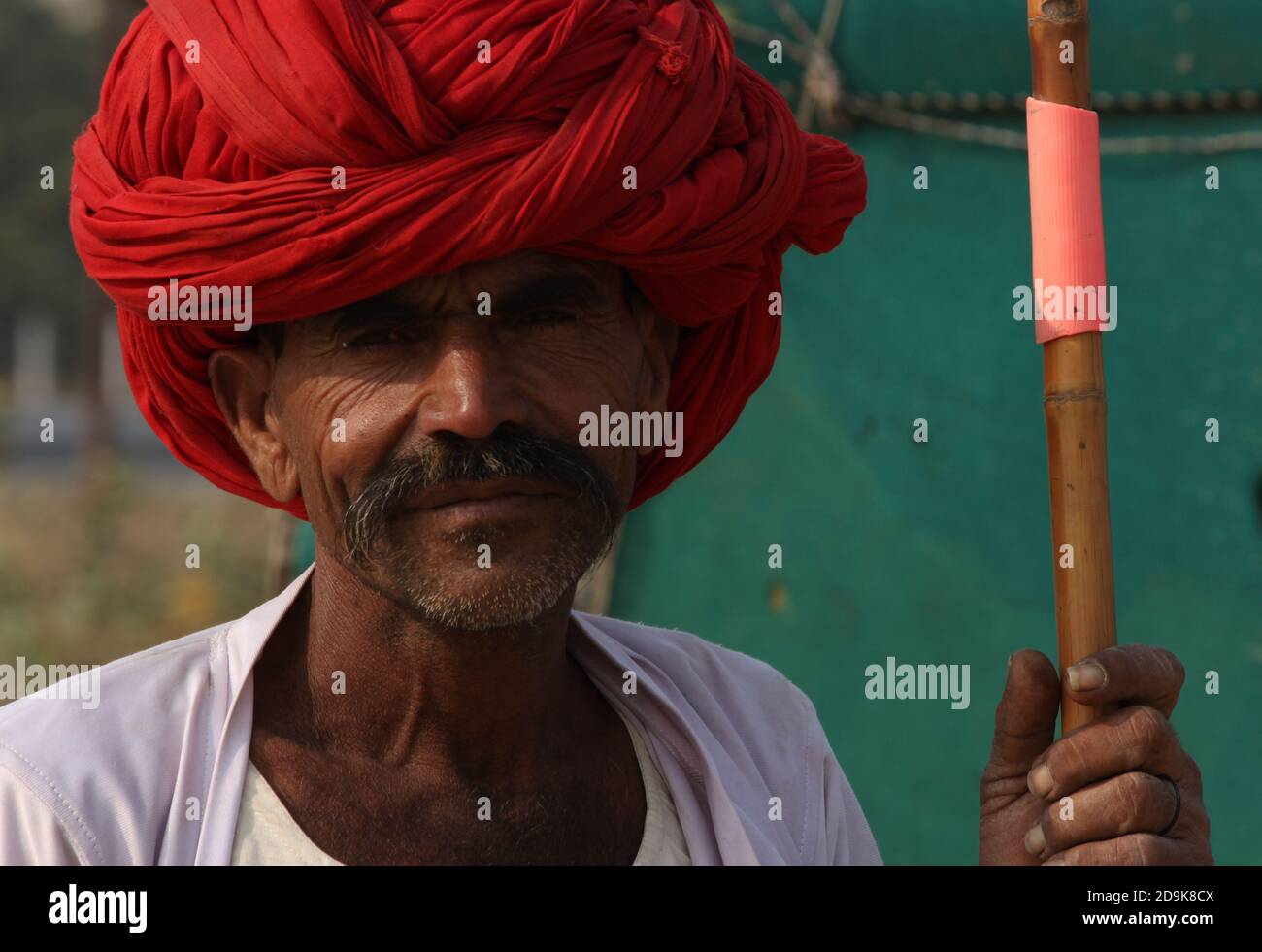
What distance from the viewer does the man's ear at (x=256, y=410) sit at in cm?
279

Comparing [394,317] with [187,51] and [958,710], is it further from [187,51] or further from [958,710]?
[958,710]

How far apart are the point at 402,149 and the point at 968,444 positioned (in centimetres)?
247

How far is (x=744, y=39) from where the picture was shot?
4.69 m

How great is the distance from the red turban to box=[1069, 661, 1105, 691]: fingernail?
83 centimetres

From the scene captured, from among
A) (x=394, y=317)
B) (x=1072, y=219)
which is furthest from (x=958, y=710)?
(x=394, y=317)

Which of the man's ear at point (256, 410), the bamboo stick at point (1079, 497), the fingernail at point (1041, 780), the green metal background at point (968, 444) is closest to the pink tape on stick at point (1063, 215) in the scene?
the bamboo stick at point (1079, 497)

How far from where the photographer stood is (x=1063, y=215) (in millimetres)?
2670

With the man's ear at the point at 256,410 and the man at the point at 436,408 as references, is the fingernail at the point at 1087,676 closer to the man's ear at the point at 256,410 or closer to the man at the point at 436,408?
A: the man at the point at 436,408

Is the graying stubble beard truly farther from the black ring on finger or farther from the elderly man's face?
the black ring on finger

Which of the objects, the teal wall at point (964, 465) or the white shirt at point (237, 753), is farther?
the teal wall at point (964, 465)

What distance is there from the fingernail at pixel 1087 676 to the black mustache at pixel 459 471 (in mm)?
764

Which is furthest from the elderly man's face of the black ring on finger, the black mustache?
the black ring on finger

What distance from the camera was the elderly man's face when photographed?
257 centimetres

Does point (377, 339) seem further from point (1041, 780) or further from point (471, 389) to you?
point (1041, 780)
